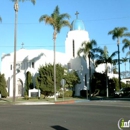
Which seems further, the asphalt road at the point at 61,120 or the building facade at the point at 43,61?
the building facade at the point at 43,61

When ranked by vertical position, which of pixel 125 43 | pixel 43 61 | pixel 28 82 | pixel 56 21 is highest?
pixel 56 21

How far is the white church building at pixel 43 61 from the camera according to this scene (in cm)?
4484

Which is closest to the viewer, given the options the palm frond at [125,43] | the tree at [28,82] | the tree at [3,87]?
the tree at [3,87]

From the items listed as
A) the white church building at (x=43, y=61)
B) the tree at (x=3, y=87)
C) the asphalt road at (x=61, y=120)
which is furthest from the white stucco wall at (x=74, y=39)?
the asphalt road at (x=61, y=120)

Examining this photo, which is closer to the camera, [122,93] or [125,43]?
[122,93]

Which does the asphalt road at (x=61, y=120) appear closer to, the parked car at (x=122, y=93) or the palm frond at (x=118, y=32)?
the parked car at (x=122, y=93)

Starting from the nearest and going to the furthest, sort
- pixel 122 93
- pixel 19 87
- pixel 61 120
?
pixel 61 120
pixel 122 93
pixel 19 87

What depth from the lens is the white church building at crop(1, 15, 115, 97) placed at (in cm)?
4484

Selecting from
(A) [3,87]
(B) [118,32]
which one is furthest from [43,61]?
(B) [118,32]

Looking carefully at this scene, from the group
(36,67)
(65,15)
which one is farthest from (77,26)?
(65,15)

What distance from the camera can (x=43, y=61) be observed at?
151 feet

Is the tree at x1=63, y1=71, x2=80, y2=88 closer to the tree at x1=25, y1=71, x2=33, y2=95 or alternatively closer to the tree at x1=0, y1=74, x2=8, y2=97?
the tree at x1=25, y1=71, x2=33, y2=95

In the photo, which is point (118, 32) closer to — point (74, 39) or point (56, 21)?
point (74, 39)

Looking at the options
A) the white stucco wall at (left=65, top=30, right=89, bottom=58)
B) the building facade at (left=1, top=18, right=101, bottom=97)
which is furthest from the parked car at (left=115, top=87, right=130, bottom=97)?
the white stucco wall at (left=65, top=30, right=89, bottom=58)
